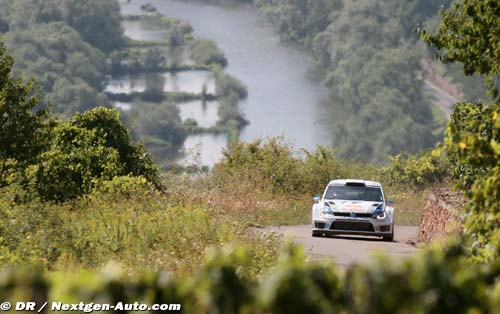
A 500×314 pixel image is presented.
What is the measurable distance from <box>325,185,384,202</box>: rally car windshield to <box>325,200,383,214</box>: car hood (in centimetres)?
65

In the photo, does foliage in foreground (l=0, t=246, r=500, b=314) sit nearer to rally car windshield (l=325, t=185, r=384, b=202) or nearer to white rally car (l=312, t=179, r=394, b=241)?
white rally car (l=312, t=179, r=394, b=241)

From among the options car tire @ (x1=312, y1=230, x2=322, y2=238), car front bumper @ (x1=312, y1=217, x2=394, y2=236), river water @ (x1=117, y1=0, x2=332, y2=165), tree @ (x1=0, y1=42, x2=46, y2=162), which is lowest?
river water @ (x1=117, y1=0, x2=332, y2=165)

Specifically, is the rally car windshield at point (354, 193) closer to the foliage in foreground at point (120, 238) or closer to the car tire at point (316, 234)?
the car tire at point (316, 234)

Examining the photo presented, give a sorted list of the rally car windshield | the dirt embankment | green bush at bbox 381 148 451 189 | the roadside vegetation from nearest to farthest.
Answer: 1. the roadside vegetation
2. the dirt embankment
3. the rally car windshield
4. green bush at bbox 381 148 451 189

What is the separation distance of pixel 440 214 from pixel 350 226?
2217 mm

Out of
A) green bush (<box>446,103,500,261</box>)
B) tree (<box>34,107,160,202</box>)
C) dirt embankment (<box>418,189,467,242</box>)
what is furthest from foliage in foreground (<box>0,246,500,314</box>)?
tree (<box>34,107,160,202</box>)

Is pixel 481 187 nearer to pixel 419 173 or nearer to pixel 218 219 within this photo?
pixel 218 219

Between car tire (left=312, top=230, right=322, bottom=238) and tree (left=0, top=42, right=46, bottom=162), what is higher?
tree (left=0, top=42, right=46, bottom=162)

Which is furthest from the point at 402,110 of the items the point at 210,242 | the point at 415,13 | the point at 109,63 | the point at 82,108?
the point at 210,242

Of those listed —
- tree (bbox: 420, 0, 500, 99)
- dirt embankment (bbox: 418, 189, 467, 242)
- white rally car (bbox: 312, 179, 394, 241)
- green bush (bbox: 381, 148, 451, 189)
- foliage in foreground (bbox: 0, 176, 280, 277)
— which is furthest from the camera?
green bush (bbox: 381, 148, 451, 189)

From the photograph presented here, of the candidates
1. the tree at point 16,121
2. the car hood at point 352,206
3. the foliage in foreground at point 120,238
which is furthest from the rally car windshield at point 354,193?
the tree at point 16,121

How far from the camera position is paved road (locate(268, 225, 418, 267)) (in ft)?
57.3

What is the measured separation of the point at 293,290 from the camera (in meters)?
5.36

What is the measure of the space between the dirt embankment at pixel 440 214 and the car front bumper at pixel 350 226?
0.89 m
